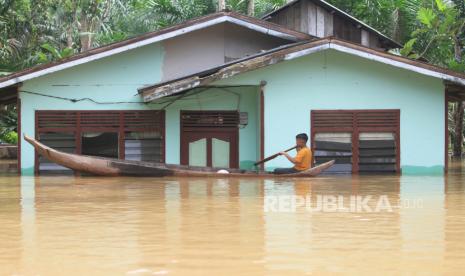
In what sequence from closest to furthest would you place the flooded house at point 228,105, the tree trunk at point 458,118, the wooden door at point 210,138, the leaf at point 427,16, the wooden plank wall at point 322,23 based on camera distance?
the flooded house at point 228,105 < the wooden door at point 210,138 < the wooden plank wall at point 322,23 < the leaf at point 427,16 < the tree trunk at point 458,118

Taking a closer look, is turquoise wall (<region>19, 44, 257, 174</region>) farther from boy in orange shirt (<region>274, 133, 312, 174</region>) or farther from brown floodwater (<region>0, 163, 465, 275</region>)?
brown floodwater (<region>0, 163, 465, 275</region>)

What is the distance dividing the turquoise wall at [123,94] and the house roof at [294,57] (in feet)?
3.84

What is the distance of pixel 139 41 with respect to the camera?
51.2 ft

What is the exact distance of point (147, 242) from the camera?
19.2 ft

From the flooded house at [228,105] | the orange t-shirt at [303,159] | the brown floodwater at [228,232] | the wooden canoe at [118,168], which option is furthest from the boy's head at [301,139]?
the brown floodwater at [228,232]

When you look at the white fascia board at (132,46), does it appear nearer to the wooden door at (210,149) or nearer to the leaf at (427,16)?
the wooden door at (210,149)

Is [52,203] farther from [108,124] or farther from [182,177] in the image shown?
[108,124]

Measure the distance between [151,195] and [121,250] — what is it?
4.66 m

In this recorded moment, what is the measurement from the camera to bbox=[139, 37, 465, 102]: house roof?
1489 cm

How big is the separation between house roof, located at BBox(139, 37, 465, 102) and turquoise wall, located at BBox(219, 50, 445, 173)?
677mm

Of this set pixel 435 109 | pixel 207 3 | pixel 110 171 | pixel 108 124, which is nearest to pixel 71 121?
pixel 108 124

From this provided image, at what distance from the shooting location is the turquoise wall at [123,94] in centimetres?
1614

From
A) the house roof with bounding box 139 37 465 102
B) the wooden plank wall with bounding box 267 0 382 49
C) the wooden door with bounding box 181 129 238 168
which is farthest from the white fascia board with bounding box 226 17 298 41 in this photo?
the wooden plank wall with bounding box 267 0 382 49

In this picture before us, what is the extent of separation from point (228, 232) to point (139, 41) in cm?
995
